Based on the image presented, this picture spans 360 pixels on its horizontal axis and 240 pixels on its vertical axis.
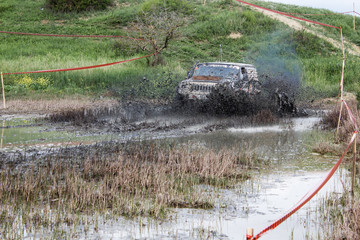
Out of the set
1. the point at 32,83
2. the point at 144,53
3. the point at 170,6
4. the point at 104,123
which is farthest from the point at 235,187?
the point at 170,6

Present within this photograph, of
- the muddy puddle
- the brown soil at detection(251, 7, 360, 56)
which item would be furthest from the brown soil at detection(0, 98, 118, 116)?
the brown soil at detection(251, 7, 360, 56)

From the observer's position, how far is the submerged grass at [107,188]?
18.4 ft

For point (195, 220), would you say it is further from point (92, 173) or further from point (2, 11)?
point (2, 11)

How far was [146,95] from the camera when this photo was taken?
21.7m

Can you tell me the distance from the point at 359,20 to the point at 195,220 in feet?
182

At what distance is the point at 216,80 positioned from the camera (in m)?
15.0

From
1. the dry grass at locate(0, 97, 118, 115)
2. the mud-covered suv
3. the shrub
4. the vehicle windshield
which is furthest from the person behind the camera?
the shrub

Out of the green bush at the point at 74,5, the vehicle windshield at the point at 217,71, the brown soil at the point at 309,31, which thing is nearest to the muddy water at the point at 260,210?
the vehicle windshield at the point at 217,71

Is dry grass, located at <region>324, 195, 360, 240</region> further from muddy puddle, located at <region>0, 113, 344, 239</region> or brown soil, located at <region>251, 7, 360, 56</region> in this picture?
brown soil, located at <region>251, 7, 360, 56</region>

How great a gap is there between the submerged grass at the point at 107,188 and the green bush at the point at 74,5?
143 ft

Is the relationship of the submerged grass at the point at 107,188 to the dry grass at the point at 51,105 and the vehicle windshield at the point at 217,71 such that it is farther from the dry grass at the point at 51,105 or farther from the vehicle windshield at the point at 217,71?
the dry grass at the point at 51,105

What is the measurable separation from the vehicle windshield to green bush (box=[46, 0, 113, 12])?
1453 inches

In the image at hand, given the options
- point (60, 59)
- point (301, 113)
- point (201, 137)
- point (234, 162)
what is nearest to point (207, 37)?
point (60, 59)

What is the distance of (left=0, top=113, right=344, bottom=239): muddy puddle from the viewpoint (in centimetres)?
529
